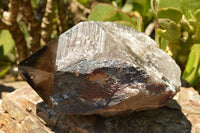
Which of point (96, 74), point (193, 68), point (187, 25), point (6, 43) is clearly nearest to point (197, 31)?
point (187, 25)

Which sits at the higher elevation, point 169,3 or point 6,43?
point 169,3

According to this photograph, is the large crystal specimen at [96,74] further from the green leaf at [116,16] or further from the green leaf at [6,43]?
the green leaf at [6,43]

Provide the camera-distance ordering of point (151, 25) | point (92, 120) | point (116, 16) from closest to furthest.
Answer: point (92, 120) → point (116, 16) → point (151, 25)

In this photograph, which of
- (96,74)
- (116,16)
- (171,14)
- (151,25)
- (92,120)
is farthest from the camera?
(151,25)

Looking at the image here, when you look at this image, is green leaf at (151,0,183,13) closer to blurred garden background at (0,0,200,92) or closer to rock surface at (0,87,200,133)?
blurred garden background at (0,0,200,92)

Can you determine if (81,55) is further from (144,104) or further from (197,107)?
(197,107)

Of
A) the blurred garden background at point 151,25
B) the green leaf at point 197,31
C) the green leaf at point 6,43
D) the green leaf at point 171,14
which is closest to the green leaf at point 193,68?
the blurred garden background at point 151,25

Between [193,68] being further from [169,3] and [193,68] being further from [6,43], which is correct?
[6,43]

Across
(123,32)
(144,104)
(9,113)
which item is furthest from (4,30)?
(144,104)
